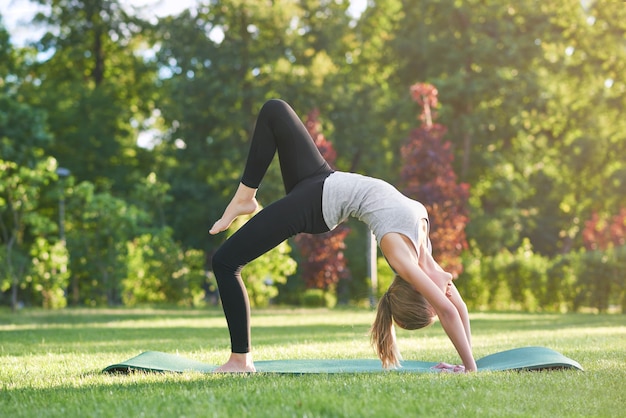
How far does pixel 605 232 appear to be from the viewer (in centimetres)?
2367

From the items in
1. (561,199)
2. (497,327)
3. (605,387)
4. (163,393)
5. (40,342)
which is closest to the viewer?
(163,393)

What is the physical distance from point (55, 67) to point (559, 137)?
1687cm

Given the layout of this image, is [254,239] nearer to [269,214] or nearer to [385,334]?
[269,214]

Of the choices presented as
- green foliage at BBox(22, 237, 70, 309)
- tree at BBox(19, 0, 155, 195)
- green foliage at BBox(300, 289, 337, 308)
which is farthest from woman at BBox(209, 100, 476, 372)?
tree at BBox(19, 0, 155, 195)

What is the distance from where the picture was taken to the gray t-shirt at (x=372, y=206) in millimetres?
4406

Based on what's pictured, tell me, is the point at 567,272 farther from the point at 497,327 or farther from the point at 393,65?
the point at 393,65

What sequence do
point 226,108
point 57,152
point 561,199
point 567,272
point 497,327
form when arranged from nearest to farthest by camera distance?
point 497,327 < point 567,272 < point 226,108 < point 57,152 < point 561,199

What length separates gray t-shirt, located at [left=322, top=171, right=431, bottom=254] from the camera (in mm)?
4406

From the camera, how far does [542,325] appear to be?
10938mm

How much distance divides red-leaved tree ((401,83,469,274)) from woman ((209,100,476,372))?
1102cm

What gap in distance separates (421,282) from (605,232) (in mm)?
20964

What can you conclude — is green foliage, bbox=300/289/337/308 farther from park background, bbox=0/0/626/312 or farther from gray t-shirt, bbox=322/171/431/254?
gray t-shirt, bbox=322/171/431/254

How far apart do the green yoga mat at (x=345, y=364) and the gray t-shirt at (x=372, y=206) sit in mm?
854

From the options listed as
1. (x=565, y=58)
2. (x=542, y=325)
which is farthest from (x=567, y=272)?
(x=565, y=58)
